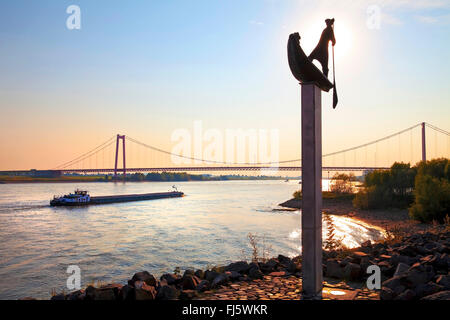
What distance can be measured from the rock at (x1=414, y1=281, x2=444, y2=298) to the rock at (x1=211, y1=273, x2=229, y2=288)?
350 cm

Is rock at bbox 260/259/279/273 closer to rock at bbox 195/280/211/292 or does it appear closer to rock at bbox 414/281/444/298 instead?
rock at bbox 195/280/211/292

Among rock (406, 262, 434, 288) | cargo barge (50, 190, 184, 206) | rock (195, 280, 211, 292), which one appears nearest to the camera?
rock (406, 262, 434, 288)

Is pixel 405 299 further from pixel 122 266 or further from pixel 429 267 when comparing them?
pixel 122 266

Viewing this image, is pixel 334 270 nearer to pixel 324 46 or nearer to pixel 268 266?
pixel 268 266

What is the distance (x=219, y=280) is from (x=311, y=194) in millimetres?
2617

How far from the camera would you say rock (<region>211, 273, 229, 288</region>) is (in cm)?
725

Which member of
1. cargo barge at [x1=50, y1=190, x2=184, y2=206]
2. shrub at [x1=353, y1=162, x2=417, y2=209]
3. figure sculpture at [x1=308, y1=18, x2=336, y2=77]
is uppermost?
figure sculpture at [x1=308, y1=18, x2=336, y2=77]

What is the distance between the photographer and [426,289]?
18.6 ft

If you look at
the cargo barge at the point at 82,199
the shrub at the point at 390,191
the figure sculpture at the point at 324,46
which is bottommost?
the cargo barge at the point at 82,199

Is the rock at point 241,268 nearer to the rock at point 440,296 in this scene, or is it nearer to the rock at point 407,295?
the rock at point 407,295

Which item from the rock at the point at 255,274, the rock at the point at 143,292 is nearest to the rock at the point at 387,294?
the rock at the point at 255,274

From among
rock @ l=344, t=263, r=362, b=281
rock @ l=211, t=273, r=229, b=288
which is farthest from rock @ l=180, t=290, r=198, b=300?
rock @ l=344, t=263, r=362, b=281

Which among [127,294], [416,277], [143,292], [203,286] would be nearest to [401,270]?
[416,277]

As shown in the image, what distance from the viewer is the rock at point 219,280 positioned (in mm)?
7246
